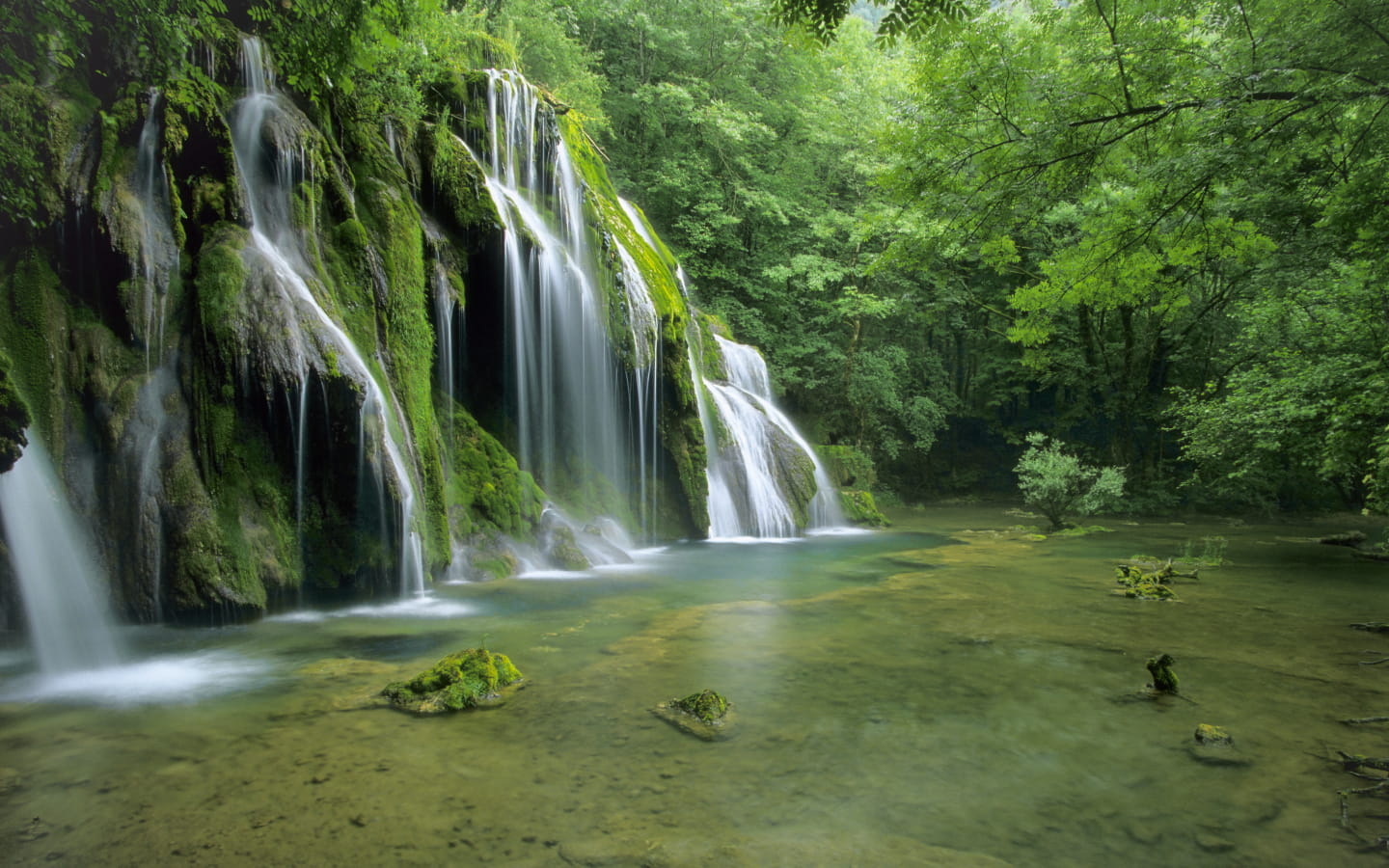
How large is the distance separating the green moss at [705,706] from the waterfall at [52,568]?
4179 mm

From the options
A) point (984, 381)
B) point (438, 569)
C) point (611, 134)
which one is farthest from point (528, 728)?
point (984, 381)

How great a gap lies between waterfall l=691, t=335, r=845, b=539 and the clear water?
722 cm

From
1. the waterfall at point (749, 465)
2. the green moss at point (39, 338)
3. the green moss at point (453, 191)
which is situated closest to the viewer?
the green moss at point (39, 338)

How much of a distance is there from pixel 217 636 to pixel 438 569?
2627 mm

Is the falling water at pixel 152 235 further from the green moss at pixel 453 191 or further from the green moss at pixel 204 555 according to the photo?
the green moss at pixel 453 191

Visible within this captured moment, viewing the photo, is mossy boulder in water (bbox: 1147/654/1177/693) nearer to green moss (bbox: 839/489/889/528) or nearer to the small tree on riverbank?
the small tree on riverbank

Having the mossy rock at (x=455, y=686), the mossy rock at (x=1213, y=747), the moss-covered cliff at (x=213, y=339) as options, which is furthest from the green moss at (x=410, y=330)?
the mossy rock at (x=1213, y=747)

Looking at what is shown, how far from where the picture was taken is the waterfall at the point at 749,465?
46.2 ft

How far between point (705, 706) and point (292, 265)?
6285 mm

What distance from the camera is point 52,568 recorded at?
5578 mm

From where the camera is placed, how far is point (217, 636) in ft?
19.4

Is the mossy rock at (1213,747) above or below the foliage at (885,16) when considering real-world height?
below

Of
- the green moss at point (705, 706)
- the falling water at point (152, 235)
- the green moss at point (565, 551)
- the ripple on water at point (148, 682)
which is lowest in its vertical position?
the green moss at point (705, 706)

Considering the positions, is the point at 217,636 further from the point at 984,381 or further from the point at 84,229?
the point at 984,381
